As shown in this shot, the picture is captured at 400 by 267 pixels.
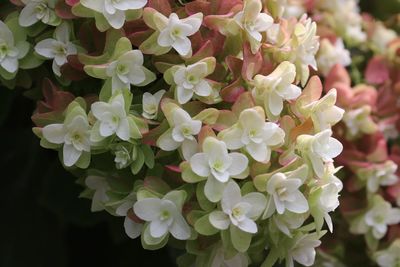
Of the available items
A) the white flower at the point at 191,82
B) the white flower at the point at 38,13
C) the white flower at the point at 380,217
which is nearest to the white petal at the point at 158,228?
the white flower at the point at 191,82

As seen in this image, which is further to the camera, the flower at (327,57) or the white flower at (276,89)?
the flower at (327,57)

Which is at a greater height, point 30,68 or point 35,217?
point 30,68

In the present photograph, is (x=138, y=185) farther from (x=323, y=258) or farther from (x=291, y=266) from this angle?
(x=323, y=258)

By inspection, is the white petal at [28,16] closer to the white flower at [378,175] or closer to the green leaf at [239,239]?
the green leaf at [239,239]

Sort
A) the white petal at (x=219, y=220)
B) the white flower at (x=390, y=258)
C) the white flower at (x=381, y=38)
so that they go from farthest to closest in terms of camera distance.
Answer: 1. the white flower at (x=381, y=38)
2. the white flower at (x=390, y=258)
3. the white petal at (x=219, y=220)

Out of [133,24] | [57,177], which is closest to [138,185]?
[133,24]
